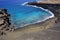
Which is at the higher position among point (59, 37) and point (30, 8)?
point (59, 37)

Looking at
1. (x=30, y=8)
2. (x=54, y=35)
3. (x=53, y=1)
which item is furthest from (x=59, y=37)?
(x=53, y=1)

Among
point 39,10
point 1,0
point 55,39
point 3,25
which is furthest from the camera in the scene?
point 1,0

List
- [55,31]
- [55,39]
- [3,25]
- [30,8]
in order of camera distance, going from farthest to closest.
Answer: [30,8]
[3,25]
[55,31]
[55,39]

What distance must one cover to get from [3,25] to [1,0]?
3248cm

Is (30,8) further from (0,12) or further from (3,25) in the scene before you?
(3,25)

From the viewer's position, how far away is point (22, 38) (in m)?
14.5

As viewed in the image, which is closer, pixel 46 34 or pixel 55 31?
pixel 46 34

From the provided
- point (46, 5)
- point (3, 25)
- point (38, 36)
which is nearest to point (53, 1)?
point (46, 5)

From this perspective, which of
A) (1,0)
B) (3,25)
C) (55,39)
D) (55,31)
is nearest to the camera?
(55,39)

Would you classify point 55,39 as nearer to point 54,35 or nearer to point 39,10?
point 54,35

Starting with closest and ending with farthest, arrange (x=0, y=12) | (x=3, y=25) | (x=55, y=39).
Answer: (x=55, y=39) < (x=3, y=25) < (x=0, y=12)

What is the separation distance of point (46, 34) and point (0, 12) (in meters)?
9.26

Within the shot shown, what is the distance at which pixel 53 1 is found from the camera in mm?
38656

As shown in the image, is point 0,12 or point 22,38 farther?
point 0,12
